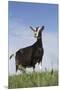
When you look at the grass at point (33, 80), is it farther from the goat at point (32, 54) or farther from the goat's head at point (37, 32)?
the goat's head at point (37, 32)

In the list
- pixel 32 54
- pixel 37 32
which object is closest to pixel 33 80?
pixel 32 54

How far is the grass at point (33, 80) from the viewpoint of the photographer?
6.32 ft

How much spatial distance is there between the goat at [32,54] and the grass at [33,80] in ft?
0.32

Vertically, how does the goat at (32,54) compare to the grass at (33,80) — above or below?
above

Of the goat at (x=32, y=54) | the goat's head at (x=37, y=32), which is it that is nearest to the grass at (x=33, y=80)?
the goat at (x=32, y=54)

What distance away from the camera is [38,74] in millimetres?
1989

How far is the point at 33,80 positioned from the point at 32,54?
0.23 metres

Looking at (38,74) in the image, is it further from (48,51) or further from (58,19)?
(58,19)

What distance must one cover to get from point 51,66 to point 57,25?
0.38 meters

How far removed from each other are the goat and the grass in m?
0.10

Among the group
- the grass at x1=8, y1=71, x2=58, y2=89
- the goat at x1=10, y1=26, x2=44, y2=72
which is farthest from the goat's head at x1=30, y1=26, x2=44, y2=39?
the grass at x1=8, y1=71, x2=58, y2=89

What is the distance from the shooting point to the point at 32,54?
200 cm

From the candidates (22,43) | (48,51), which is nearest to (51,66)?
(48,51)

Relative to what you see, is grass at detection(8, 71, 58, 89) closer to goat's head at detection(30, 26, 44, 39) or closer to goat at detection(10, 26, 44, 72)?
goat at detection(10, 26, 44, 72)
